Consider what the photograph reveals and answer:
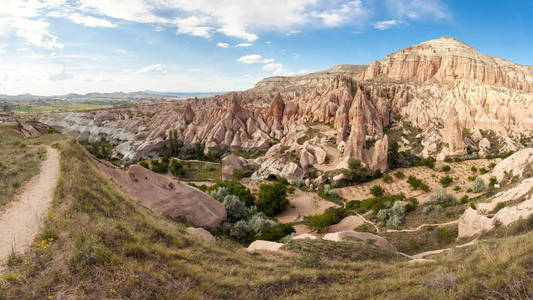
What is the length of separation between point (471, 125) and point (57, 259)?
49.9 metres

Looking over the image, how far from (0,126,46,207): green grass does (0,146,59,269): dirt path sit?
0.23 m

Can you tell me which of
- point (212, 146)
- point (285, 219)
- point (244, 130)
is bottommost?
point (285, 219)

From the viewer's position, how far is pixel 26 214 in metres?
5.93

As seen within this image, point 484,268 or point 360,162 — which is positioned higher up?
point 484,268

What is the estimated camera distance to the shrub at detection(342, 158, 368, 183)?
26.1m

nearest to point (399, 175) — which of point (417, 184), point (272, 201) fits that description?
point (417, 184)

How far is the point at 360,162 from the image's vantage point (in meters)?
27.0

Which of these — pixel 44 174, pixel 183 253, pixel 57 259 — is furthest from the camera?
pixel 44 174

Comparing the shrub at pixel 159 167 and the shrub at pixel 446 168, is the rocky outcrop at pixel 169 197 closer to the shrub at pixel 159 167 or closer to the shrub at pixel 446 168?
the shrub at pixel 159 167

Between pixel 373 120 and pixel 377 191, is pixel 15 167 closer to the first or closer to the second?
pixel 377 191

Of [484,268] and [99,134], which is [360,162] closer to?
[484,268]

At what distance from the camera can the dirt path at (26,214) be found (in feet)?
15.5

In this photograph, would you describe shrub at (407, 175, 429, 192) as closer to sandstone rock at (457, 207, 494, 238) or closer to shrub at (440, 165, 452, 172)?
shrub at (440, 165, 452, 172)

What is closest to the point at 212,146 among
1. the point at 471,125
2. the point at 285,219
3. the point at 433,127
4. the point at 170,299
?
the point at 285,219
